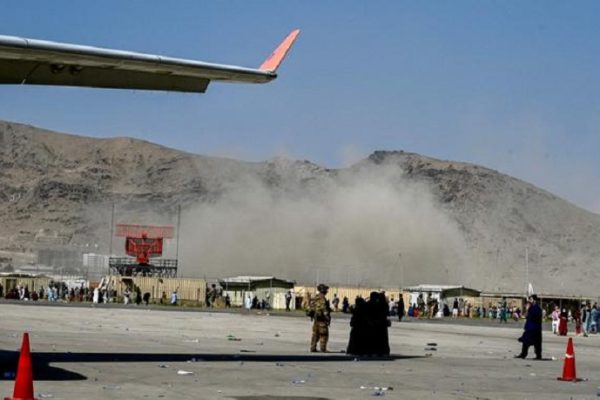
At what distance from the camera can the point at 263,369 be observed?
23.7 m

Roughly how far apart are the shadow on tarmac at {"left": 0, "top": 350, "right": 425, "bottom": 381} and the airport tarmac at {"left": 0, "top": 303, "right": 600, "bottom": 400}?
0.02 meters

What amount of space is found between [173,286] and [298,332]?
2935 inches

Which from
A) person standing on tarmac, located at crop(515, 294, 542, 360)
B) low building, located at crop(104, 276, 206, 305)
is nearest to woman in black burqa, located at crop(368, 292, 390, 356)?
person standing on tarmac, located at crop(515, 294, 542, 360)

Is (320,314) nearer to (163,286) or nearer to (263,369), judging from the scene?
(263,369)

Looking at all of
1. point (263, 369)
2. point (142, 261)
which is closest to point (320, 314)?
point (263, 369)

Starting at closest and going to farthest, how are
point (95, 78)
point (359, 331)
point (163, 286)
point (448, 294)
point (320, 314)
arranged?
point (95, 78), point (320, 314), point (359, 331), point (163, 286), point (448, 294)

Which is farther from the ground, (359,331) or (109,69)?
(109,69)

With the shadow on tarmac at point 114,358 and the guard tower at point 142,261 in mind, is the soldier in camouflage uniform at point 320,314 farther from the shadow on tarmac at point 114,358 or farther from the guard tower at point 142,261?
the guard tower at point 142,261

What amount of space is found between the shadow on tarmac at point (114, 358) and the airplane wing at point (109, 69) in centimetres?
541

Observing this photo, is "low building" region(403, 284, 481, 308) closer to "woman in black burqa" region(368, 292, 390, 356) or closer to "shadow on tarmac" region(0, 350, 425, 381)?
"woman in black burqa" region(368, 292, 390, 356)

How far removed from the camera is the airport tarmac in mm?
→ 19156

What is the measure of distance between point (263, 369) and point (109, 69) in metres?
6.52

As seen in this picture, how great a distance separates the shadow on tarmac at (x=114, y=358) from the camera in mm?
20422

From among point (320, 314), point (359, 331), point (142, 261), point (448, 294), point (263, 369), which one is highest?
point (142, 261)
